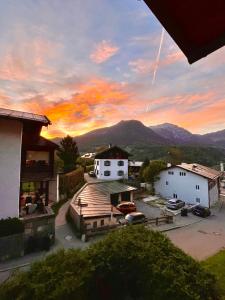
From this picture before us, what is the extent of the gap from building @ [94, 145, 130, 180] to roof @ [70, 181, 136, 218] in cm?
1446

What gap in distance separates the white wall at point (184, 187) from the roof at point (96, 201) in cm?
952

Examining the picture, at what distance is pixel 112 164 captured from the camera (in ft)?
188

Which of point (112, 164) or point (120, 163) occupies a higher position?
point (120, 163)

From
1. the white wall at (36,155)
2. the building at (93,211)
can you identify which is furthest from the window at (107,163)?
the white wall at (36,155)

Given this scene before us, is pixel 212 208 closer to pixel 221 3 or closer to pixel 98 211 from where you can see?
pixel 98 211

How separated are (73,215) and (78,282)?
2031 cm

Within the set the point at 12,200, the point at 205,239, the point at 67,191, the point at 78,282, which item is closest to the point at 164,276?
the point at 78,282

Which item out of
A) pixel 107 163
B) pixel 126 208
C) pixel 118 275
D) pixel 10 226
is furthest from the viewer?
pixel 107 163

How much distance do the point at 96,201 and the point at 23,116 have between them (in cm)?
1690

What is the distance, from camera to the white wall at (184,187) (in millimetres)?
39188

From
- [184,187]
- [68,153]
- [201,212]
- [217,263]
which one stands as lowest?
[217,263]

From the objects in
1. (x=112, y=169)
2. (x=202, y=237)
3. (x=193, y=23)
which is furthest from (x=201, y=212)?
(x=193, y=23)

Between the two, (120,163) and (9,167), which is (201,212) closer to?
(120,163)

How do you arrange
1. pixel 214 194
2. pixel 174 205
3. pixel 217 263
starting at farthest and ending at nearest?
1. pixel 214 194
2. pixel 174 205
3. pixel 217 263
